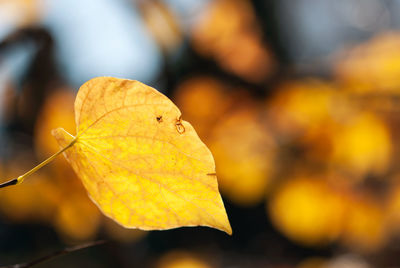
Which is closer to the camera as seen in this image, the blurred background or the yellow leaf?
the yellow leaf

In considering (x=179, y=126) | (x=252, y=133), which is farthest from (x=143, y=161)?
(x=252, y=133)

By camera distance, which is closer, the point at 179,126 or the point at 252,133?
the point at 179,126

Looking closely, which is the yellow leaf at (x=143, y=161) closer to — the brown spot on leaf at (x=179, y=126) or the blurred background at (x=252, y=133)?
the brown spot on leaf at (x=179, y=126)

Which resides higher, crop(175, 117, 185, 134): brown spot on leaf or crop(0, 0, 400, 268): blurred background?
crop(175, 117, 185, 134): brown spot on leaf

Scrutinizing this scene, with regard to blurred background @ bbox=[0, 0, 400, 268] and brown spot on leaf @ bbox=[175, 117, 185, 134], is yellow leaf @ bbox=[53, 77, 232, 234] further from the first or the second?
blurred background @ bbox=[0, 0, 400, 268]

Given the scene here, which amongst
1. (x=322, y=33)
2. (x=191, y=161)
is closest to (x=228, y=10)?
(x=191, y=161)

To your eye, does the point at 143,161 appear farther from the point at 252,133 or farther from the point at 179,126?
the point at 252,133

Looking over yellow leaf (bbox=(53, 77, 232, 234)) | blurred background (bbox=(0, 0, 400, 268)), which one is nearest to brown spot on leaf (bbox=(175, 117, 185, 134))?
yellow leaf (bbox=(53, 77, 232, 234))

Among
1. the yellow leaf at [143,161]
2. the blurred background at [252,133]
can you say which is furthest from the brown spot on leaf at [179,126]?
the blurred background at [252,133]
